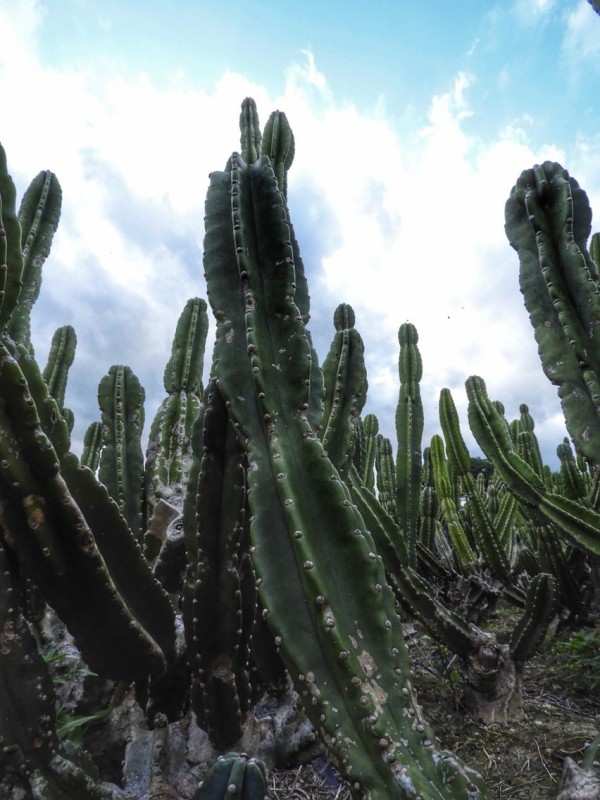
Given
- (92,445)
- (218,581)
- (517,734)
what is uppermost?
(92,445)

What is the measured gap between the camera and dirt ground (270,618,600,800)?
7.66 ft

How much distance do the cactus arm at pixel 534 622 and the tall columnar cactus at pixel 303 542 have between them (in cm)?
200

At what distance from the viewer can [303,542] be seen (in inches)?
63.4

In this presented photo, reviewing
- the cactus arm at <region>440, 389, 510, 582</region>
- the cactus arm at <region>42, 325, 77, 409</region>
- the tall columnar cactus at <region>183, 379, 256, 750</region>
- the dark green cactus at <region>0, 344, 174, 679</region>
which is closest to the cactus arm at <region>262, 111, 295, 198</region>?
the tall columnar cactus at <region>183, 379, 256, 750</region>

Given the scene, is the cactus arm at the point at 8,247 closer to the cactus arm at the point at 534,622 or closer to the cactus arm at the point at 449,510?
the cactus arm at the point at 534,622

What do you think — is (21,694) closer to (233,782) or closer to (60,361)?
(233,782)

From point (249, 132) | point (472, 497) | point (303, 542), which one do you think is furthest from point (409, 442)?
point (303, 542)

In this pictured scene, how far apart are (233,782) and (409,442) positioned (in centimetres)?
380

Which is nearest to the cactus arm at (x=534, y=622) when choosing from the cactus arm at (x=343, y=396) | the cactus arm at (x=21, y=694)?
the cactus arm at (x=343, y=396)

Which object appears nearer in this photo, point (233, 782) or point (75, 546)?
point (233, 782)

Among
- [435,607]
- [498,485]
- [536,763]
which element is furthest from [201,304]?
[498,485]

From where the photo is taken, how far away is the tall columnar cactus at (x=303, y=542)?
1437mm

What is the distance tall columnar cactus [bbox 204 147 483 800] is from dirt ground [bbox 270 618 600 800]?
104 cm

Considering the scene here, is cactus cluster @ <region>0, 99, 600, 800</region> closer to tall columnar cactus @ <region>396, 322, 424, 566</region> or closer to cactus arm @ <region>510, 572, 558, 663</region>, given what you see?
cactus arm @ <region>510, 572, 558, 663</region>
